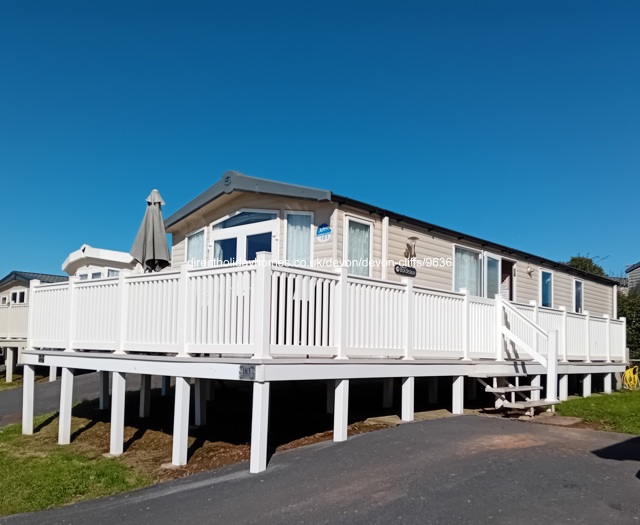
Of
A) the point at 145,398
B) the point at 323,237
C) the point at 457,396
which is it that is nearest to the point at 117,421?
the point at 145,398

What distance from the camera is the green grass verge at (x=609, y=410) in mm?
9211

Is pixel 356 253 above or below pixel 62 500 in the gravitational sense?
above

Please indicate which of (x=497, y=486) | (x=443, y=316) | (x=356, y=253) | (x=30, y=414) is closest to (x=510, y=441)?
(x=497, y=486)

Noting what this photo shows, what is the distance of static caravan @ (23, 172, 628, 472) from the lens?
7.33 metres

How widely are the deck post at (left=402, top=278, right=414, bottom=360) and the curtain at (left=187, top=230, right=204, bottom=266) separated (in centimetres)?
519

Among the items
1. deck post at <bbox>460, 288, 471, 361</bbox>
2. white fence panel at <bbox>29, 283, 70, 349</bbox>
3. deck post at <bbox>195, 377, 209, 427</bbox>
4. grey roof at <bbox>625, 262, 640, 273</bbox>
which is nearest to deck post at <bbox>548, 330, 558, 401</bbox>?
deck post at <bbox>460, 288, 471, 361</bbox>

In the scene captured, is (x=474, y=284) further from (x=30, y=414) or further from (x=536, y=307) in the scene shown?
(x=30, y=414)

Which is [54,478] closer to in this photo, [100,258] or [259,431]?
[259,431]

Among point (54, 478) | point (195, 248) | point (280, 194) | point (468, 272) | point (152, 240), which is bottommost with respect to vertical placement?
point (54, 478)

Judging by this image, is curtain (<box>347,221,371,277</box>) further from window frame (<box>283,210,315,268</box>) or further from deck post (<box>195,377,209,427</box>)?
deck post (<box>195,377,209,427</box>)

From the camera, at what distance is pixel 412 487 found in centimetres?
579

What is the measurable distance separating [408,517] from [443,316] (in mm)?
5162

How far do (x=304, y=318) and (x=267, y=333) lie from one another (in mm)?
634

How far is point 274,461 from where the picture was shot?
7.09 meters
